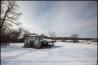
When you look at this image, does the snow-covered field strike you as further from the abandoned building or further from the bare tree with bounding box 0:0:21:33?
the abandoned building

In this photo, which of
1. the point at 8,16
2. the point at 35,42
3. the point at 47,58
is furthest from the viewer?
the point at 35,42

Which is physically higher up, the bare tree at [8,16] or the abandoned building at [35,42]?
the bare tree at [8,16]

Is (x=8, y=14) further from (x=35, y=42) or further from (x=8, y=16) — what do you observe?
(x=35, y=42)

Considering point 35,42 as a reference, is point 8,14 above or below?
above

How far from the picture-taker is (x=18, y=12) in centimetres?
1095

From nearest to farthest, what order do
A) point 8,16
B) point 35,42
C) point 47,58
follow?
point 47,58
point 8,16
point 35,42

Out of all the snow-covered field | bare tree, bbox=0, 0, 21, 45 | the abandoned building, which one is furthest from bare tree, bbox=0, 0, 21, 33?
the abandoned building

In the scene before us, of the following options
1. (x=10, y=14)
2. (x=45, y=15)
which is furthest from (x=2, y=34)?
(x=45, y=15)

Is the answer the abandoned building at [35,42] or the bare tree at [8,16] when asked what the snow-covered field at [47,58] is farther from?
the abandoned building at [35,42]

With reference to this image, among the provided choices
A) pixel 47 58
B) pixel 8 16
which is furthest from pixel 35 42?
pixel 47 58

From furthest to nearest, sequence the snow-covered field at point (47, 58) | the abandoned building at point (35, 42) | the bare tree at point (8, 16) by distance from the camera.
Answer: the abandoned building at point (35, 42)
the bare tree at point (8, 16)
the snow-covered field at point (47, 58)

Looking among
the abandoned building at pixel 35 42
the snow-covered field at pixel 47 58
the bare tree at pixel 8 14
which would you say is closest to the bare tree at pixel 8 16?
the bare tree at pixel 8 14

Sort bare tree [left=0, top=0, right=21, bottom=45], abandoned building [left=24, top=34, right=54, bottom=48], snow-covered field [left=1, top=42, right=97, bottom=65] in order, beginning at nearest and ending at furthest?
snow-covered field [left=1, top=42, right=97, bottom=65], bare tree [left=0, top=0, right=21, bottom=45], abandoned building [left=24, top=34, right=54, bottom=48]

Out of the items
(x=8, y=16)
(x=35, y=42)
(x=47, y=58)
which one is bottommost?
(x=47, y=58)
